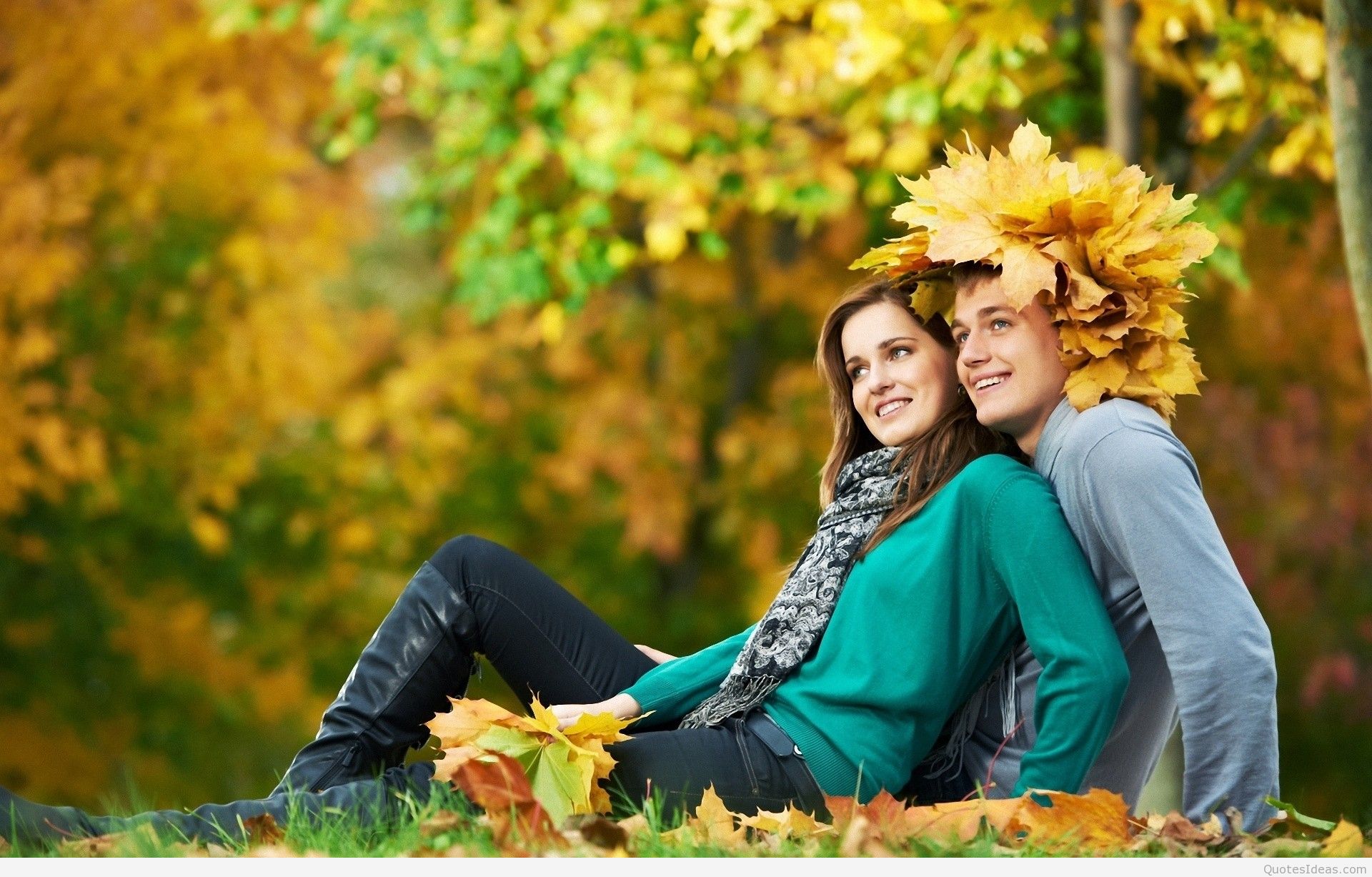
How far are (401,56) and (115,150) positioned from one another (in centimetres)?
282

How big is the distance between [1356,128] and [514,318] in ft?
27.2

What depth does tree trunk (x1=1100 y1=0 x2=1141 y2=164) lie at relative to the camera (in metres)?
5.60

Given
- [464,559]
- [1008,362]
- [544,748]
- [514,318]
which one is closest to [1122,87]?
[1008,362]

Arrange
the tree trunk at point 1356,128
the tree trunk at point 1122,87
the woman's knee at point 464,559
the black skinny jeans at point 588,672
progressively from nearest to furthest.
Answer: the black skinny jeans at point 588,672
the woman's knee at point 464,559
the tree trunk at point 1356,128
the tree trunk at point 1122,87

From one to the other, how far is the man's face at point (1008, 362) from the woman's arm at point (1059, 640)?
28 centimetres

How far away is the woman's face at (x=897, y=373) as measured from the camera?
3.21 metres

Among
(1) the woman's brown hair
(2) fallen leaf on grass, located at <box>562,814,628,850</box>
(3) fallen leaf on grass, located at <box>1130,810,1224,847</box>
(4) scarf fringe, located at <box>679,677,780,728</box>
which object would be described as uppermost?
(1) the woman's brown hair

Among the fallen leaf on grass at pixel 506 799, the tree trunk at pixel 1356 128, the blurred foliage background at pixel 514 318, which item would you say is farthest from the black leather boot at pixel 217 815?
the tree trunk at pixel 1356 128

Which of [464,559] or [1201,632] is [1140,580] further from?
[464,559]

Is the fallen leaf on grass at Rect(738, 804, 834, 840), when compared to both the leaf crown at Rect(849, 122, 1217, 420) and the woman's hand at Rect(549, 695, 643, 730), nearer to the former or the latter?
the woman's hand at Rect(549, 695, 643, 730)

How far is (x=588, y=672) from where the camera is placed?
11.5 ft

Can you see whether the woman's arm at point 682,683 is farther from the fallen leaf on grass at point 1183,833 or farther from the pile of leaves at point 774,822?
the fallen leaf on grass at point 1183,833

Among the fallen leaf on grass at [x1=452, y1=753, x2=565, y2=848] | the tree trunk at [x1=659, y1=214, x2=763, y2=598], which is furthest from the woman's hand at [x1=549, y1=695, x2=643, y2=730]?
the tree trunk at [x1=659, y1=214, x2=763, y2=598]

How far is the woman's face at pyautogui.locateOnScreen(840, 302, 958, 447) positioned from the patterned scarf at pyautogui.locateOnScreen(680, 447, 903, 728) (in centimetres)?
9
